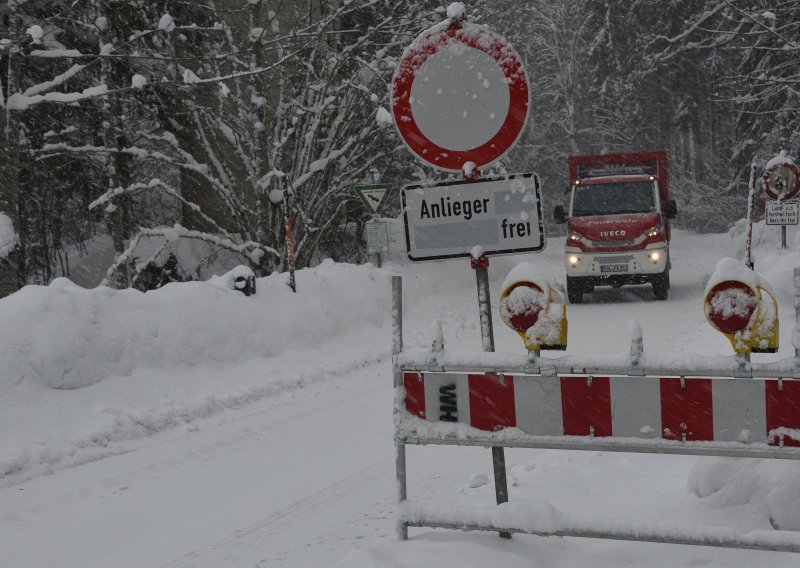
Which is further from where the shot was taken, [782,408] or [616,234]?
[616,234]

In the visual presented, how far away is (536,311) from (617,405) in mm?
515

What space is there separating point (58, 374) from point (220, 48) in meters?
13.5

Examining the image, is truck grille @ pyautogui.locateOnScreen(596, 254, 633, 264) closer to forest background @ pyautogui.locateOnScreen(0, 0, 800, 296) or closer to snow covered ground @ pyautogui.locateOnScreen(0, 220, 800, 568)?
snow covered ground @ pyautogui.locateOnScreen(0, 220, 800, 568)

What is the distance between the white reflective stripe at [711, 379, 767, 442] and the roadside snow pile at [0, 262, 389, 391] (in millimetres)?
6414

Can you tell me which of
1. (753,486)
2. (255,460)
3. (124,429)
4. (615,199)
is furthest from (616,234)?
(753,486)

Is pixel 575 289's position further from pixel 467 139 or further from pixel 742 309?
pixel 742 309

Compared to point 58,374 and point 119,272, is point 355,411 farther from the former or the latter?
point 119,272

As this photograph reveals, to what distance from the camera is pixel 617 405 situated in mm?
3541

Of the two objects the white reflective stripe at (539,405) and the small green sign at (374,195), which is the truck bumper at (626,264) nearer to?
the small green sign at (374,195)

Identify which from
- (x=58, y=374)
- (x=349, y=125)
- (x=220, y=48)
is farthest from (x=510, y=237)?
(x=220, y=48)

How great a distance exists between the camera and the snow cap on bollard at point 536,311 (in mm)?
3627

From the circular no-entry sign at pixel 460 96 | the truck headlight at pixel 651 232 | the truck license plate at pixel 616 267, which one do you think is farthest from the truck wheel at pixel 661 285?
the circular no-entry sign at pixel 460 96

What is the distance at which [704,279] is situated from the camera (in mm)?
21781

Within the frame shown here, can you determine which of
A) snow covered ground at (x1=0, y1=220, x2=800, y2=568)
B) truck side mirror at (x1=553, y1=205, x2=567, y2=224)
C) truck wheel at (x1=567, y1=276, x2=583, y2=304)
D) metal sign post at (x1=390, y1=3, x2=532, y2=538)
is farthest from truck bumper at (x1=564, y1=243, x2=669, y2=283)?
metal sign post at (x1=390, y1=3, x2=532, y2=538)
